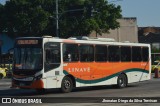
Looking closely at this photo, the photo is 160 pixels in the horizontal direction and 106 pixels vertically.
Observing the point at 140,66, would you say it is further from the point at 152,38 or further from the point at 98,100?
the point at 152,38

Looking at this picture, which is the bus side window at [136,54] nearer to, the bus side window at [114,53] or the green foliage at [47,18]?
the bus side window at [114,53]

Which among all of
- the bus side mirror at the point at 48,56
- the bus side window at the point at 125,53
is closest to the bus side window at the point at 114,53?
the bus side window at the point at 125,53

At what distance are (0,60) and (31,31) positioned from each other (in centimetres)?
591

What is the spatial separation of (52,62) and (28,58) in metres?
1.15

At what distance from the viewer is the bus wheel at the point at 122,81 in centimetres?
2654

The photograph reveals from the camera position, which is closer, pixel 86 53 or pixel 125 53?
pixel 86 53

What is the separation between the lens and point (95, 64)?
24641 mm

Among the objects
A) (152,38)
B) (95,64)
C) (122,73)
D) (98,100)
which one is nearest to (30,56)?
(95,64)

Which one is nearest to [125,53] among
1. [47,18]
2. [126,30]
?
[47,18]

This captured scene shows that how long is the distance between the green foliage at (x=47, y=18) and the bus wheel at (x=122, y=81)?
111 ft

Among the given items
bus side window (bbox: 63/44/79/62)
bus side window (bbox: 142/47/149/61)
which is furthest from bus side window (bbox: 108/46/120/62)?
bus side window (bbox: 63/44/79/62)

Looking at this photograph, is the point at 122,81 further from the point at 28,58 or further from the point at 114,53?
the point at 28,58

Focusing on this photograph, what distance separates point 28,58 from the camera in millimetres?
21406

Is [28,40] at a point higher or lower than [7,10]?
lower
